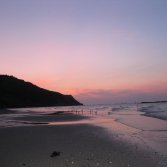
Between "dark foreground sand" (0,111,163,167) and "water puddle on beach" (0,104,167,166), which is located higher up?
"water puddle on beach" (0,104,167,166)

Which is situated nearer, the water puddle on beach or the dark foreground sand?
the dark foreground sand

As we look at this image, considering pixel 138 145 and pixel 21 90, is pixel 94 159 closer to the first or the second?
pixel 138 145

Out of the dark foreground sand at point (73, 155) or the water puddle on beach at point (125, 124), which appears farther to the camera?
the water puddle on beach at point (125, 124)

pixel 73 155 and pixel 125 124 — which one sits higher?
pixel 125 124

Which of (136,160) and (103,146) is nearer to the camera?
(136,160)

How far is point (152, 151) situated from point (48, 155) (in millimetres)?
4249

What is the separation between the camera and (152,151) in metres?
11.8

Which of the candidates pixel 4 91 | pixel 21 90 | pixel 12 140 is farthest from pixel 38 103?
pixel 12 140

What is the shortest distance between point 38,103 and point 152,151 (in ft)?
603

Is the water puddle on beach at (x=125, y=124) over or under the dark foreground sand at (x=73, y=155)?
over

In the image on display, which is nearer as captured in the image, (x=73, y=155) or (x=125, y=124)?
(x=73, y=155)

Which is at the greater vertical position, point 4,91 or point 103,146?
point 4,91

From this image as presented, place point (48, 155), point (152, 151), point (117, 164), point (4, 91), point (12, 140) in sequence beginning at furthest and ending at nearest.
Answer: point (4, 91) → point (12, 140) → point (152, 151) → point (48, 155) → point (117, 164)

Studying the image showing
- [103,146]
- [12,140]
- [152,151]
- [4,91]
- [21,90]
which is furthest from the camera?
[21,90]
